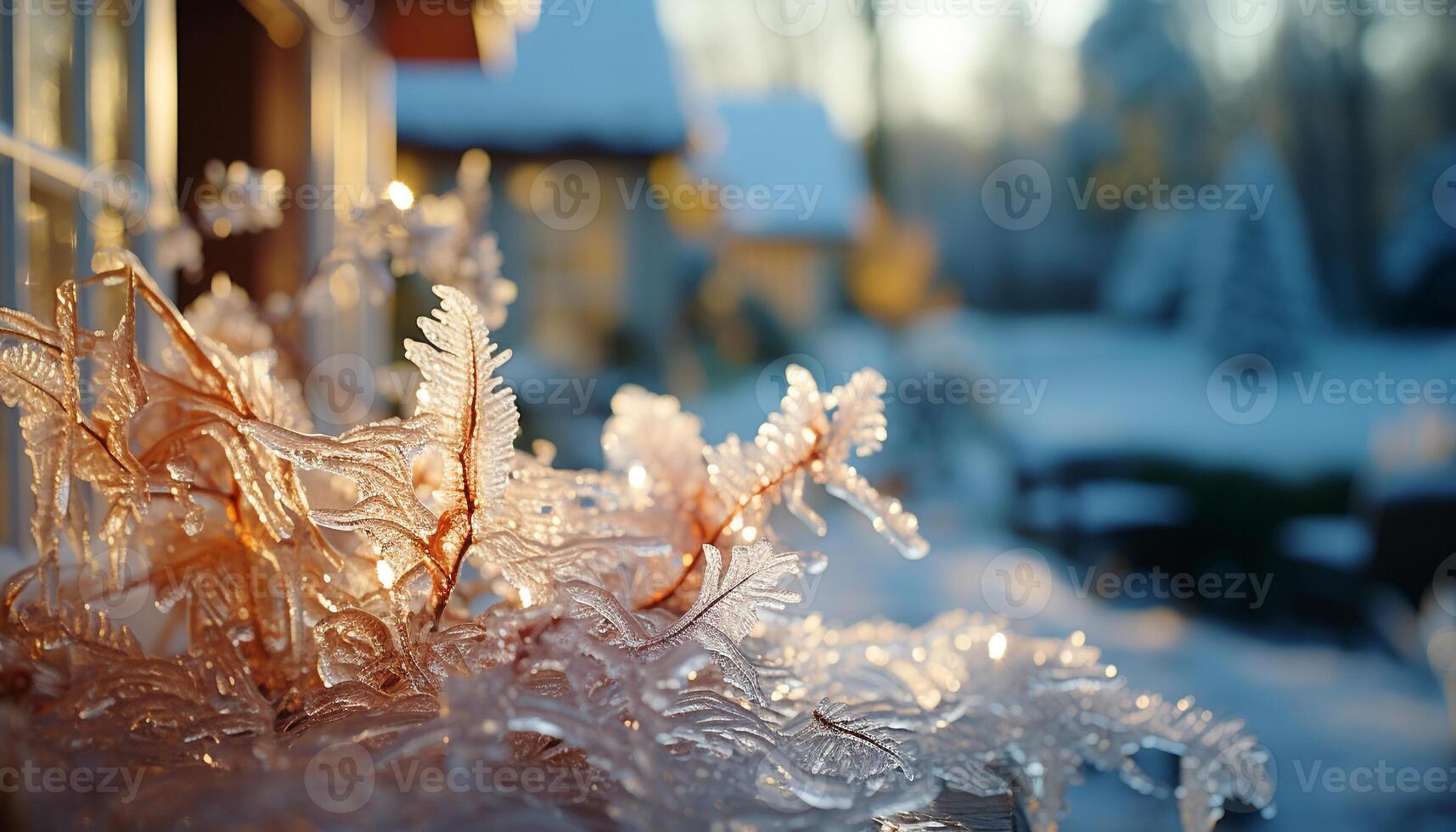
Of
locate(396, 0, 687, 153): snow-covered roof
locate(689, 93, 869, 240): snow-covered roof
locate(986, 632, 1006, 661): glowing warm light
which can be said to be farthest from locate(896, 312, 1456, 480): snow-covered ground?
locate(986, 632, 1006, 661): glowing warm light

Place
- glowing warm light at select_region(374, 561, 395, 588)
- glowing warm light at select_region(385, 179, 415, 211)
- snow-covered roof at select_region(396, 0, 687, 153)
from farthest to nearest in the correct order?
snow-covered roof at select_region(396, 0, 687, 153), glowing warm light at select_region(385, 179, 415, 211), glowing warm light at select_region(374, 561, 395, 588)

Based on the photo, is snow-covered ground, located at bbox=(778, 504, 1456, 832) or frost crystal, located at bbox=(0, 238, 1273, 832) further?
snow-covered ground, located at bbox=(778, 504, 1456, 832)

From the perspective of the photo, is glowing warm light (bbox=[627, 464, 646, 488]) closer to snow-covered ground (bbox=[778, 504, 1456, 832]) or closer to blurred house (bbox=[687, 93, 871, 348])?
snow-covered ground (bbox=[778, 504, 1456, 832])

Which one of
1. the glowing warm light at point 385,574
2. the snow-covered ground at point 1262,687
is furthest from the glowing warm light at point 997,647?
→ the snow-covered ground at point 1262,687

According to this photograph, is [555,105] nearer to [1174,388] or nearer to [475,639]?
[1174,388]

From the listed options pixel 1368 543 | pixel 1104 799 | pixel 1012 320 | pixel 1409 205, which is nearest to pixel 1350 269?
pixel 1409 205

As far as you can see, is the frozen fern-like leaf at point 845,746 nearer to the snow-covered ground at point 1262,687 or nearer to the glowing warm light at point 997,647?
the glowing warm light at point 997,647

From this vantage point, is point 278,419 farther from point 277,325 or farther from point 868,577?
point 868,577
